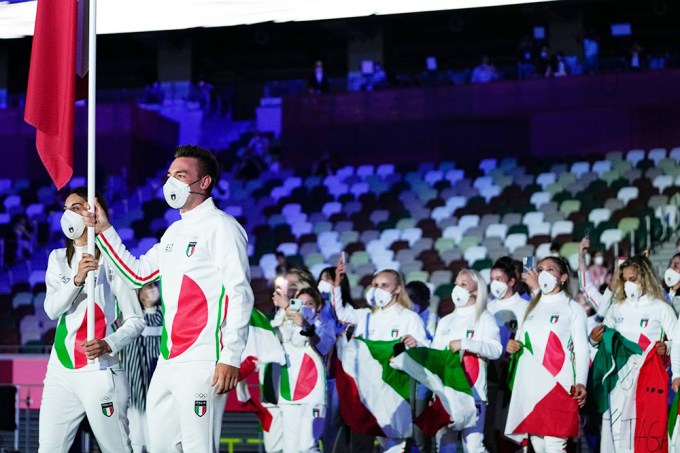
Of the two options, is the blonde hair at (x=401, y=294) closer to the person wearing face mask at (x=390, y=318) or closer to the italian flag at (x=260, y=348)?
the person wearing face mask at (x=390, y=318)

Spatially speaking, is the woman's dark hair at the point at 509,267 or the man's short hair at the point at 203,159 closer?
the man's short hair at the point at 203,159

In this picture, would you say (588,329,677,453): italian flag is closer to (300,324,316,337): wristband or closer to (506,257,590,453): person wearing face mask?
(506,257,590,453): person wearing face mask

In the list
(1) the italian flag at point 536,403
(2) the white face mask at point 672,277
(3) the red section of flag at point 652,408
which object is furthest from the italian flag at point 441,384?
(2) the white face mask at point 672,277

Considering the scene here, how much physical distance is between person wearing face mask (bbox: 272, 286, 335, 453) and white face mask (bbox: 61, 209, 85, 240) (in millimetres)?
2917

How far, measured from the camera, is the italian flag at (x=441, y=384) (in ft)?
32.4

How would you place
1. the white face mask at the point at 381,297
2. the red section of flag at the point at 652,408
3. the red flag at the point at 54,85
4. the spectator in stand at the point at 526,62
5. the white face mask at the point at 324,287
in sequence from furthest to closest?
1. the spectator in stand at the point at 526,62
2. the white face mask at the point at 324,287
3. the white face mask at the point at 381,297
4. the red section of flag at the point at 652,408
5. the red flag at the point at 54,85

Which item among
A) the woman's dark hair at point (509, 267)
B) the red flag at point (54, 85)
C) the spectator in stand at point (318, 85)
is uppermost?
the spectator in stand at point (318, 85)

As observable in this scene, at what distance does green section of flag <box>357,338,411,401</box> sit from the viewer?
10.2m

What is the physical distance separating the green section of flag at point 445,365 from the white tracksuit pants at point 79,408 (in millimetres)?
3626

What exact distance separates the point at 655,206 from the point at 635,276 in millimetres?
9292

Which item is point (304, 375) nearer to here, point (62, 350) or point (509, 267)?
point (509, 267)

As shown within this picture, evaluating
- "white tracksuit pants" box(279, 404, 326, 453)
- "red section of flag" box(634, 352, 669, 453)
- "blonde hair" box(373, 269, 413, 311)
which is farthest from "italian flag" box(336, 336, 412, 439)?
"red section of flag" box(634, 352, 669, 453)

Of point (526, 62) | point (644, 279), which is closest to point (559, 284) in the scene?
point (644, 279)

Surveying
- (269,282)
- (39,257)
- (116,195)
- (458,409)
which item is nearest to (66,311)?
(458,409)
